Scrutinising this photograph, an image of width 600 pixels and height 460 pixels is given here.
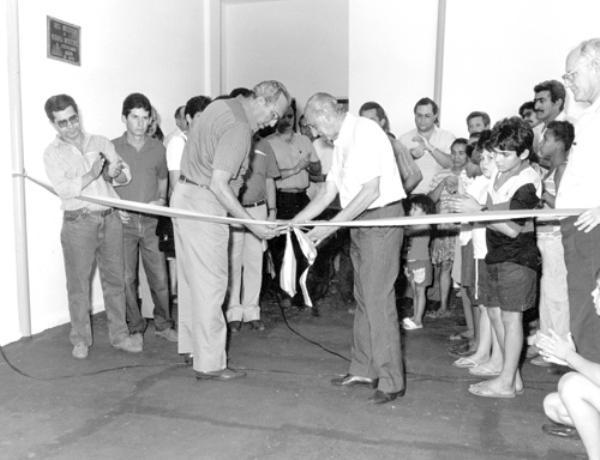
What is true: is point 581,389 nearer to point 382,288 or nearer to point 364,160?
point 382,288

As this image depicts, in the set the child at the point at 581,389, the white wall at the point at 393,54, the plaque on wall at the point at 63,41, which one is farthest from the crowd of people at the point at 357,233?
the white wall at the point at 393,54

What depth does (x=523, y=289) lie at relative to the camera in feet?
10.7

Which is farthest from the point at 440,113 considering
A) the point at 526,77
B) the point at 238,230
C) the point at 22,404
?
the point at 22,404

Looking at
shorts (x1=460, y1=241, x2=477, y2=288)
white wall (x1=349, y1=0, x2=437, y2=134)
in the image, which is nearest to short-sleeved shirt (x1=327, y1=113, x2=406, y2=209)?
shorts (x1=460, y1=241, x2=477, y2=288)

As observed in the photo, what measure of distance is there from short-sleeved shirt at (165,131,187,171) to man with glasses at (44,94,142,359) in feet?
2.04

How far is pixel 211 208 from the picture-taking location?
3.67 meters

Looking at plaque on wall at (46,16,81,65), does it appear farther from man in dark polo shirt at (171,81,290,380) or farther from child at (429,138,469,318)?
child at (429,138,469,318)

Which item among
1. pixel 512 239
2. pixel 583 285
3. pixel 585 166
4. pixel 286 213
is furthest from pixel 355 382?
pixel 286 213

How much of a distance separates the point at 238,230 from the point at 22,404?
1.92 metres

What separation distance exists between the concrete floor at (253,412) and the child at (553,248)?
1.21 feet

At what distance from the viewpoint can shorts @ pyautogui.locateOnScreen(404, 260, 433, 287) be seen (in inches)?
200

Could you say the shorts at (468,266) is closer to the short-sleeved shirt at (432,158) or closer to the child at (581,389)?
the child at (581,389)

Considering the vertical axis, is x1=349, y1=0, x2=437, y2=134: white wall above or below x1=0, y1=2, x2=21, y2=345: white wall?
above

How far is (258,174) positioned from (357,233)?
1574mm
